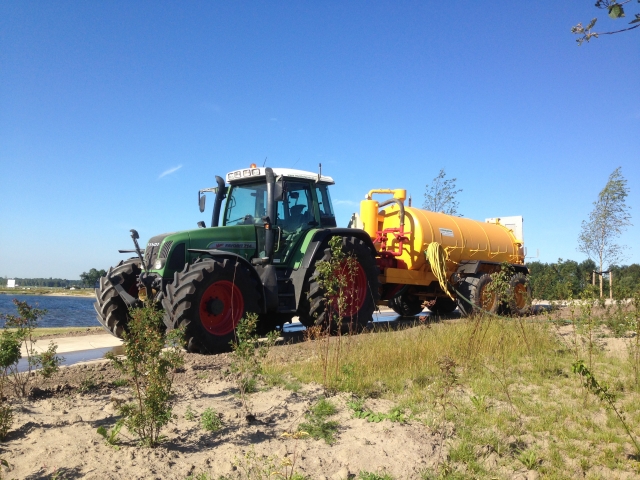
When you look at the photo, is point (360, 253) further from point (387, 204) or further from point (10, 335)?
point (10, 335)

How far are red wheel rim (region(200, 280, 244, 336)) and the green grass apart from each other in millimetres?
1017

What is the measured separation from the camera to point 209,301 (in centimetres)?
705

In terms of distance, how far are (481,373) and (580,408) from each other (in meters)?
1.07

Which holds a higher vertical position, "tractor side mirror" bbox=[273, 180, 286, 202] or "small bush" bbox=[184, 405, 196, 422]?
"tractor side mirror" bbox=[273, 180, 286, 202]

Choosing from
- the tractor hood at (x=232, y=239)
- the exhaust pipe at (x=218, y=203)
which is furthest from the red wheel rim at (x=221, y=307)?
the exhaust pipe at (x=218, y=203)

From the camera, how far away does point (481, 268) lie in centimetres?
1180

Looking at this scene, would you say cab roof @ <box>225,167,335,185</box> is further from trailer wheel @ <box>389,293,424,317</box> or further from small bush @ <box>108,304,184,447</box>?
trailer wheel @ <box>389,293,424,317</box>

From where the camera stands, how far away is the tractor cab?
27.0ft

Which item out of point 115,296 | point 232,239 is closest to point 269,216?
point 232,239

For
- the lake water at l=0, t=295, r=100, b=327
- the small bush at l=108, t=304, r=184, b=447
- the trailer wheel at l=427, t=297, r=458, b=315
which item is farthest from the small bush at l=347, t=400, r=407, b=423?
the trailer wheel at l=427, t=297, r=458, b=315

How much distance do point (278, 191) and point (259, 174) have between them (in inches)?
29.0

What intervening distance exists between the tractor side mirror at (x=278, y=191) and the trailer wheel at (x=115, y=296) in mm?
2618

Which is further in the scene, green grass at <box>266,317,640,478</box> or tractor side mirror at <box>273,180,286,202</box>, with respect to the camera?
tractor side mirror at <box>273,180,286,202</box>

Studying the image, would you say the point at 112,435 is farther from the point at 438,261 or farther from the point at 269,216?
the point at 438,261
